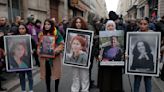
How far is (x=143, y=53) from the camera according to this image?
19.5 ft

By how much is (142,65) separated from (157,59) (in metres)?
0.29

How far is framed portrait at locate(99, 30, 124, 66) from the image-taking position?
602cm

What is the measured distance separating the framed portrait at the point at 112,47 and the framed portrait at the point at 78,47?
39 cm

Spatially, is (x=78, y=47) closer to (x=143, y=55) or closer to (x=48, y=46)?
(x=48, y=46)

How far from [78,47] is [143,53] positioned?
1326 mm

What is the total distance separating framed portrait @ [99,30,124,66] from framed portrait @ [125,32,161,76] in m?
0.15

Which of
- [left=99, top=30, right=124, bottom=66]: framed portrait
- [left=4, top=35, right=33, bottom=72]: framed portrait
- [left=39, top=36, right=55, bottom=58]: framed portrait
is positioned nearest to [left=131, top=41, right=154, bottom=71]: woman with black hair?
[left=99, top=30, right=124, bottom=66]: framed portrait

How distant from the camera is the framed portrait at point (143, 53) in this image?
5852 mm

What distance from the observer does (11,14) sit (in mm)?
15062

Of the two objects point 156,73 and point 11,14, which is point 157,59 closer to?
point 156,73

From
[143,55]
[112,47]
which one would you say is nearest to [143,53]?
[143,55]

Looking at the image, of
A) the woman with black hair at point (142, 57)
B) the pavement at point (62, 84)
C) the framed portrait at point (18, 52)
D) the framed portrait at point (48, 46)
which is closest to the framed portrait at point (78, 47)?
the framed portrait at point (48, 46)

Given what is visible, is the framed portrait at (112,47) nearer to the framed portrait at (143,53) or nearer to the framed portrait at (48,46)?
the framed portrait at (143,53)

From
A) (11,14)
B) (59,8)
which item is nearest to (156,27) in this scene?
(11,14)
